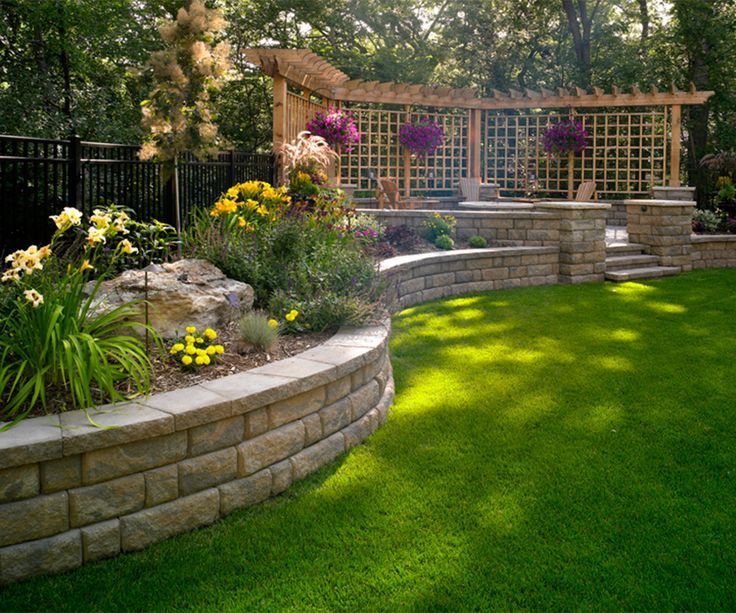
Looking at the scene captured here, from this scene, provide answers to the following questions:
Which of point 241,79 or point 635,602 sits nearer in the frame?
point 635,602

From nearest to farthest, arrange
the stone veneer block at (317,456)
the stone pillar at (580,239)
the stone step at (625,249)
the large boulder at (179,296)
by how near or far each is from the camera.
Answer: the stone veneer block at (317,456) < the large boulder at (179,296) < the stone pillar at (580,239) < the stone step at (625,249)

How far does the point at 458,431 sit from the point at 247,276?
1.94 metres

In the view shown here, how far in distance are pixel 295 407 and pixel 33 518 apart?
1290mm

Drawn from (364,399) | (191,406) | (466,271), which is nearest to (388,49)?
(466,271)

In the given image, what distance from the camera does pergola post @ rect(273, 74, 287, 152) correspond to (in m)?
9.55

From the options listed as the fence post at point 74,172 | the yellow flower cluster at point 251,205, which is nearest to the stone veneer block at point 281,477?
the yellow flower cluster at point 251,205

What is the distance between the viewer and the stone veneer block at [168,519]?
297 centimetres

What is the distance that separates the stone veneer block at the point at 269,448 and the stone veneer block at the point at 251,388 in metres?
0.17

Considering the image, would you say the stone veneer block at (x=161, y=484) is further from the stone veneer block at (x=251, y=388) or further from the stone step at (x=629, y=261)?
the stone step at (x=629, y=261)

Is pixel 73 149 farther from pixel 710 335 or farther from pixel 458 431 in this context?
pixel 710 335

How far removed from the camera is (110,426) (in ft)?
9.48

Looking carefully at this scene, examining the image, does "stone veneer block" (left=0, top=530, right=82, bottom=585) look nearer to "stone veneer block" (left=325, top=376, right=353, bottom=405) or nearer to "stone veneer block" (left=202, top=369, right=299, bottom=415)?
"stone veneer block" (left=202, top=369, right=299, bottom=415)

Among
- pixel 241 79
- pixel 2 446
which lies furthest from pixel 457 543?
pixel 241 79

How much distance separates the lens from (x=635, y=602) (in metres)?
2.69
